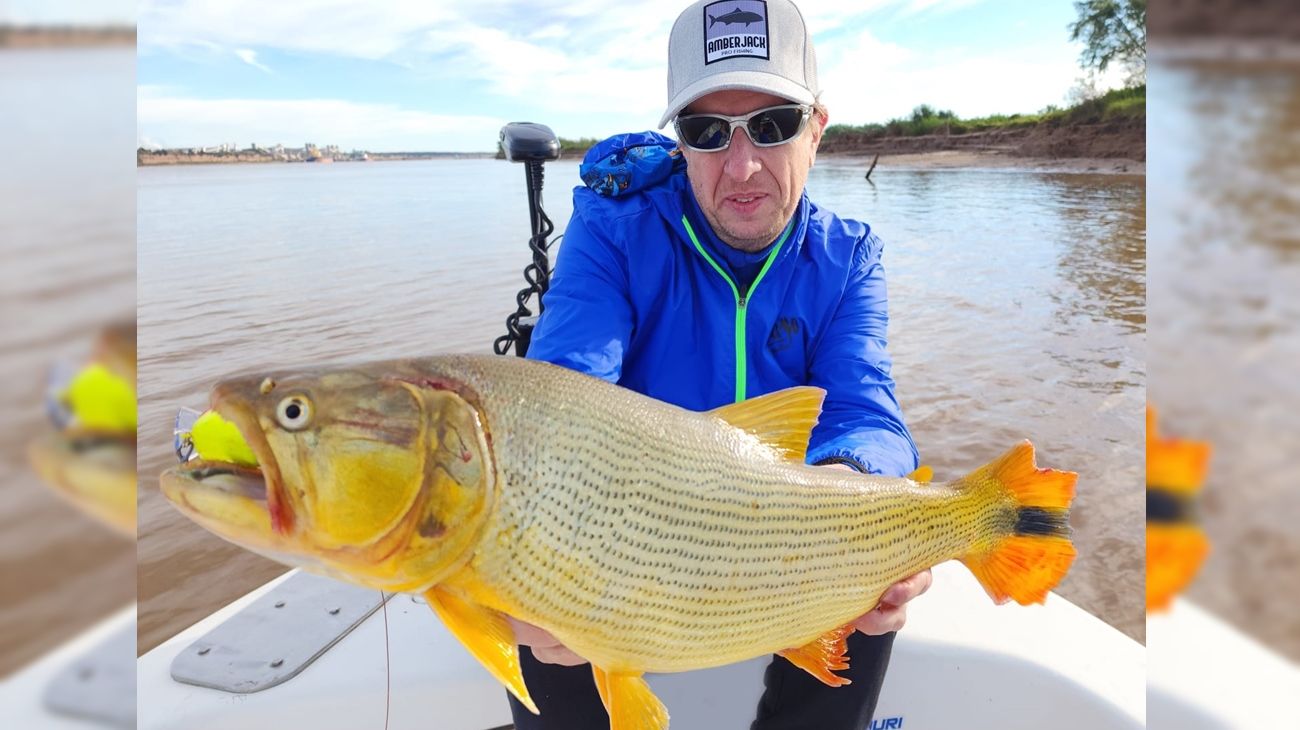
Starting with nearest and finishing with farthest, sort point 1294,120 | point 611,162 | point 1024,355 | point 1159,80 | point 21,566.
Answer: point 21,566 → point 1159,80 → point 1294,120 → point 611,162 → point 1024,355

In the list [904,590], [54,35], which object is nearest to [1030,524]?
[904,590]

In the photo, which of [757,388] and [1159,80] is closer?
[1159,80]

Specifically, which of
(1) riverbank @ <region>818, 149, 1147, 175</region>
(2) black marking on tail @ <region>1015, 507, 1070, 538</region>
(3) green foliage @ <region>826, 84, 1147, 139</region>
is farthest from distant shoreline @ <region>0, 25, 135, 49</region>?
(3) green foliage @ <region>826, 84, 1147, 139</region>

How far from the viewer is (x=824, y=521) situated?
6.23 feet

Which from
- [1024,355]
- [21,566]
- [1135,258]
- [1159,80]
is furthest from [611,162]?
[1135,258]

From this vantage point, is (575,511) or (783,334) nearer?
(575,511)

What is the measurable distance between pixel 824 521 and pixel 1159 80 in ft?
4.22

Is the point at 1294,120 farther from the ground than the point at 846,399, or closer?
farther from the ground

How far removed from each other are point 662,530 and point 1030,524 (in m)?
1.15

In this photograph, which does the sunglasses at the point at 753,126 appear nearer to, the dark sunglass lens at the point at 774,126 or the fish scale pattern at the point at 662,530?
the dark sunglass lens at the point at 774,126

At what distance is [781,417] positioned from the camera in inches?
77.5

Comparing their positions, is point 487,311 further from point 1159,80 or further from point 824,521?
point 1159,80

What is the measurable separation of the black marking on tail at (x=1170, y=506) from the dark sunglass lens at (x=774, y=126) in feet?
7.24

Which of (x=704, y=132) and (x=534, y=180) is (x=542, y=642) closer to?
(x=704, y=132)
